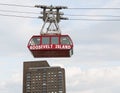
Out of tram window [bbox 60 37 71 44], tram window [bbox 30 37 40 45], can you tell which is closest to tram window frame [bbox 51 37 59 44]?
tram window [bbox 60 37 71 44]

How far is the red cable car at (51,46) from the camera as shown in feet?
205

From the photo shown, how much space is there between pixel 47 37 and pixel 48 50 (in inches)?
88.4

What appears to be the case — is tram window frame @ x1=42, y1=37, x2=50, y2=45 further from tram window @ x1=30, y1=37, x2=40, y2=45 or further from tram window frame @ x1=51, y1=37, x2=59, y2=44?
tram window @ x1=30, y1=37, x2=40, y2=45

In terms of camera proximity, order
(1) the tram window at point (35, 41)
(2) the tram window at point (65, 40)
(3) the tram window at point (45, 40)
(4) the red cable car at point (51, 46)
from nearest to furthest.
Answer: (4) the red cable car at point (51, 46) → (3) the tram window at point (45, 40) → (2) the tram window at point (65, 40) → (1) the tram window at point (35, 41)

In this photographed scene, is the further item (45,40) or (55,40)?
(55,40)

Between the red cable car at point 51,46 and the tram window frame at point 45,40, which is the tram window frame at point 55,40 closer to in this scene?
the red cable car at point 51,46

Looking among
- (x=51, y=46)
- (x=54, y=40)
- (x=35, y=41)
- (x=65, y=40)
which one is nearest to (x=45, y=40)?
(x=54, y=40)

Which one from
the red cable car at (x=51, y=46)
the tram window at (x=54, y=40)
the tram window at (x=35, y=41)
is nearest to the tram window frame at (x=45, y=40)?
the red cable car at (x=51, y=46)

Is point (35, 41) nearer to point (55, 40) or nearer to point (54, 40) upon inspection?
point (54, 40)

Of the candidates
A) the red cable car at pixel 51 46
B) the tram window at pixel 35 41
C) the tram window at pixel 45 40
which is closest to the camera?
the red cable car at pixel 51 46

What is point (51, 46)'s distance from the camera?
62.9m

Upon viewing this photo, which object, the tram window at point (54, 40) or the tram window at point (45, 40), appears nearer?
the tram window at point (45, 40)

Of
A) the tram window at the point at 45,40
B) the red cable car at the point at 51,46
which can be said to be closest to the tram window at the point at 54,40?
the red cable car at the point at 51,46

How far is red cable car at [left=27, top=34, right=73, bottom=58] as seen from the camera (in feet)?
205
